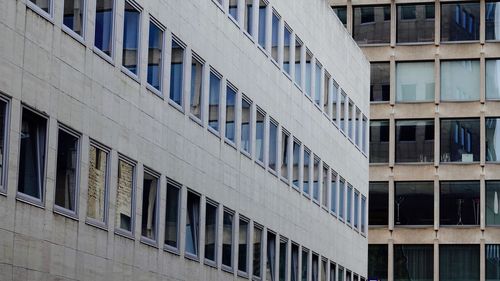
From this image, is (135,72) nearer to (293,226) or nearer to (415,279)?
(293,226)

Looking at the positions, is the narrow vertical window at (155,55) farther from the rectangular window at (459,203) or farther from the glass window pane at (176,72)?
the rectangular window at (459,203)

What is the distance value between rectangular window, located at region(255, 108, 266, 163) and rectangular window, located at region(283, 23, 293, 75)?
3966 millimetres

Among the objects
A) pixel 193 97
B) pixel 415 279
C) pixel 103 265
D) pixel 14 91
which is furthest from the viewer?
pixel 415 279

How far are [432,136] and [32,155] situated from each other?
58.4 metres

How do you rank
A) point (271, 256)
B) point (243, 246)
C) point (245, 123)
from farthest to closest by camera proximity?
point (271, 256), point (245, 123), point (243, 246)

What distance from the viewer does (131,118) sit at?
3625cm

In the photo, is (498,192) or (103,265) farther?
(498,192)

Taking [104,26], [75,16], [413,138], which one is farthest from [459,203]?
[75,16]

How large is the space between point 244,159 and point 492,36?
43.7m

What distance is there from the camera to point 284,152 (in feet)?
175

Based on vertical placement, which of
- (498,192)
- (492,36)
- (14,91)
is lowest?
(14,91)

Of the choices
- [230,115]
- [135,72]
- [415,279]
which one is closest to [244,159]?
[230,115]

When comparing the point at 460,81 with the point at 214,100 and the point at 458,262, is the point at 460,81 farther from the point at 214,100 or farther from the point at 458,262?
the point at 214,100

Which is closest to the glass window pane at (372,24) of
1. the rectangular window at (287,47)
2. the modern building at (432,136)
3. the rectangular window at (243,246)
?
the modern building at (432,136)
